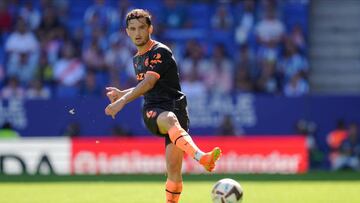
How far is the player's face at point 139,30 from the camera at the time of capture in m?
8.37

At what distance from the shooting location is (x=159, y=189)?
1229 centimetres

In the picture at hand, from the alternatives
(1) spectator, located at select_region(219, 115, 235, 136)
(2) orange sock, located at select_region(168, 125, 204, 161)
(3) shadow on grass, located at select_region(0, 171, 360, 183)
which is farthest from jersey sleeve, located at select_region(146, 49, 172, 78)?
(1) spectator, located at select_region(219, 115, 235, 136)

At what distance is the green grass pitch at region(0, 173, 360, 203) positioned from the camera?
10.7 meters

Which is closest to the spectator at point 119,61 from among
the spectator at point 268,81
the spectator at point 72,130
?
the spectator at point 72,130

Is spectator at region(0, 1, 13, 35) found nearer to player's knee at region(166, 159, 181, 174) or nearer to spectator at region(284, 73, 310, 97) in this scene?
spectator at region(284, 73, 310, 97)

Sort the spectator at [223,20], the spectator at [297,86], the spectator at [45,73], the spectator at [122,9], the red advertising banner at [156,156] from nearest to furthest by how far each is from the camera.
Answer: the red advertising banner at [156,156] → the spectator at [297,86] → the spectator at [45,73] → the spectator at [223,20] → the spectator at [122,9]

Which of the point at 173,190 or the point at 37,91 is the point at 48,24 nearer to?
the point at 37,91

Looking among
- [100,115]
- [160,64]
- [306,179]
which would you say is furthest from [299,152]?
[160,64]

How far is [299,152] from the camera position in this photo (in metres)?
15.9

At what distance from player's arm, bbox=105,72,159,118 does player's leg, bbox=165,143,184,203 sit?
61 cm

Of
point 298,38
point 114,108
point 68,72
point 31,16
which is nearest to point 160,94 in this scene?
point 114,108

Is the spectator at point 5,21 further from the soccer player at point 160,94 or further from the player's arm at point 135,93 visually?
the player's arm at point 135,93

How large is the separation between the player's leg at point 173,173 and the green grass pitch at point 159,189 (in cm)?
198

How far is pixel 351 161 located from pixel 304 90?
2262 millimetres
